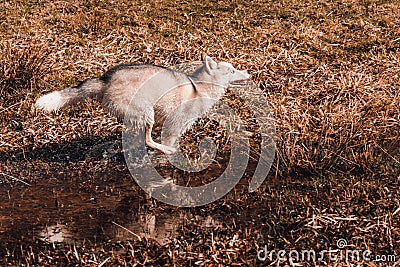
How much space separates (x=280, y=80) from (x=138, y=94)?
9.93ft

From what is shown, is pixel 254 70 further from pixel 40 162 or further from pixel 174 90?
pixel 40 162

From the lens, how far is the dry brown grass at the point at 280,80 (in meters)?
6.18

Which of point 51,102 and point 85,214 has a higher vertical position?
point 51,102

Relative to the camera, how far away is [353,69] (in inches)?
389

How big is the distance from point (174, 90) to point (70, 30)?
13.0 ft

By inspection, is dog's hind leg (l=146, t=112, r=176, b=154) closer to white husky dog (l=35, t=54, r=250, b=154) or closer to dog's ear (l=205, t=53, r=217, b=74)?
white husky dog (l=35, t=54, r=250, b=154)

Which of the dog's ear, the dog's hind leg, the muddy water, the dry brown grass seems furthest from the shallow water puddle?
the dog's ear

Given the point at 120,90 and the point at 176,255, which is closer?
the point at 176,255

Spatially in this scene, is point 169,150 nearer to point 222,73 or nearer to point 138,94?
point 138,94

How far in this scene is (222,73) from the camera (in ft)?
26.5

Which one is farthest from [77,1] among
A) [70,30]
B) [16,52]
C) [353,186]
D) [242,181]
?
[353,186]

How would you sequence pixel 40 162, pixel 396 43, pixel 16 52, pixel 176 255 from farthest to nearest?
pixel 396 43, pixel 16 52, pixel 40 162, pixel 176 255

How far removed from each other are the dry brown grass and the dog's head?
1.97 ft

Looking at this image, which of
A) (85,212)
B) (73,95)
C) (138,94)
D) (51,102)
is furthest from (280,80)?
(85,212)
